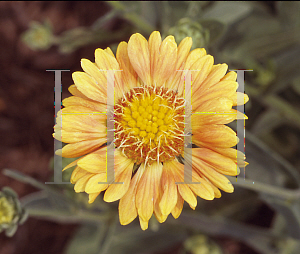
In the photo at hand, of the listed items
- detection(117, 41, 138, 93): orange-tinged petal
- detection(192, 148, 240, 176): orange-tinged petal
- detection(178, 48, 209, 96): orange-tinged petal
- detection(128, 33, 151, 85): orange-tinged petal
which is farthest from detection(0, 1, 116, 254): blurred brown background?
detection(192, 148, 240, 176): orange-tinged petal

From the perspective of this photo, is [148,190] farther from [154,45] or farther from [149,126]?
[154,45]

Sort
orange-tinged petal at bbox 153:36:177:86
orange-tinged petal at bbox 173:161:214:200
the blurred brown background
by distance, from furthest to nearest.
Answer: the blurred brown background < orange-tinged petal at bbox 153:36:177:86 < orange-tinged petal at bbox 173:161:214:200

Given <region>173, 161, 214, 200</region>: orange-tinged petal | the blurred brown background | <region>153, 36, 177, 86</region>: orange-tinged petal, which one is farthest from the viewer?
the blurred brown background

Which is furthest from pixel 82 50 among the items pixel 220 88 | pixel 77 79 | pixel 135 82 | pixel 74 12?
pixel 220 88

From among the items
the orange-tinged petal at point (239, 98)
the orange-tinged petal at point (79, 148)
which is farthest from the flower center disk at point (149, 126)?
the orange-tinged petal at point (239, 98)

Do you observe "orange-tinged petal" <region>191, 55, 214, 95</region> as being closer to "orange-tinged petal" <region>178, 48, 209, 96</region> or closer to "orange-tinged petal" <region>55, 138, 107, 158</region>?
"orange-tinged petal" <region>178, 48, 209, 96</region>

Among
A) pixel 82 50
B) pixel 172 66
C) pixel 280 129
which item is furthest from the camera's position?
pixel 82 50

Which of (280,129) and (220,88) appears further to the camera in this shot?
(280,129)

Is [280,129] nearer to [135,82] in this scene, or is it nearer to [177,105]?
[177,105]

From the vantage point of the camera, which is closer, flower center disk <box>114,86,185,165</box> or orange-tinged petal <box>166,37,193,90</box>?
orange-tinged petal <box>166,37,193,90</box>
